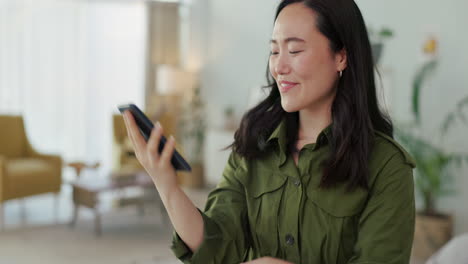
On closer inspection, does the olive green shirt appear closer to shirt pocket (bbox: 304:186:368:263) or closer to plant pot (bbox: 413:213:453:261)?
shirt pocket (bbox: 304:186:368:263)

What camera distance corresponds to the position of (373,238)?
1169 millimetres

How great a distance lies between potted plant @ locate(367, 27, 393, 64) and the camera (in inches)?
176

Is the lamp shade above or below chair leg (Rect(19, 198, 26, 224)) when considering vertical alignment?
above

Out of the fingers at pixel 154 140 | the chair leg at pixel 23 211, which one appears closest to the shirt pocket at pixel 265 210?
the fingers at pixel 154 140

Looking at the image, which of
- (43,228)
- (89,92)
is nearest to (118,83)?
(89,92)

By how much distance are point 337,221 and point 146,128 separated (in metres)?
0.48

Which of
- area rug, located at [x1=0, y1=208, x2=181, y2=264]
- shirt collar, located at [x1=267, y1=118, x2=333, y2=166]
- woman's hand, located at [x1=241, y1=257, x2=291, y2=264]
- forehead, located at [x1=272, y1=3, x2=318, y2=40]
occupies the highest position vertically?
forehead, located at [x1=272, y1=3, x2=318, y2=40]

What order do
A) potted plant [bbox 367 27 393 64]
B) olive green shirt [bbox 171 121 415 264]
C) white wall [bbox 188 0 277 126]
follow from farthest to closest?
1. white wall [bbox 188 0 277 126]
2. potted plant [bbox 367 27 393 64]
3. olive green shirt [bbox 171 121 415 264]

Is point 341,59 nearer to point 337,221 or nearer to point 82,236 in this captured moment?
point 337,221

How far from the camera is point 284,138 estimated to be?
1366 mm

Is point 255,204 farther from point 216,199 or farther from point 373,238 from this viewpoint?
point 373,238

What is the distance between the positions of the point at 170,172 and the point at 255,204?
32 cm

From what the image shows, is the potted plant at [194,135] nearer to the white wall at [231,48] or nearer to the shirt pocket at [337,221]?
the white wall at [231,48]

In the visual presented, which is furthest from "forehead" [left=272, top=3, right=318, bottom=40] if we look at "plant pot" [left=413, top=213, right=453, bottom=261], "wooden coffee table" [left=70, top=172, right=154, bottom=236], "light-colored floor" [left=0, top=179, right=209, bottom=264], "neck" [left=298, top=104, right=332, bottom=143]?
"wooden coffee table" [left=70, top=172, right=154, bottom=236]
